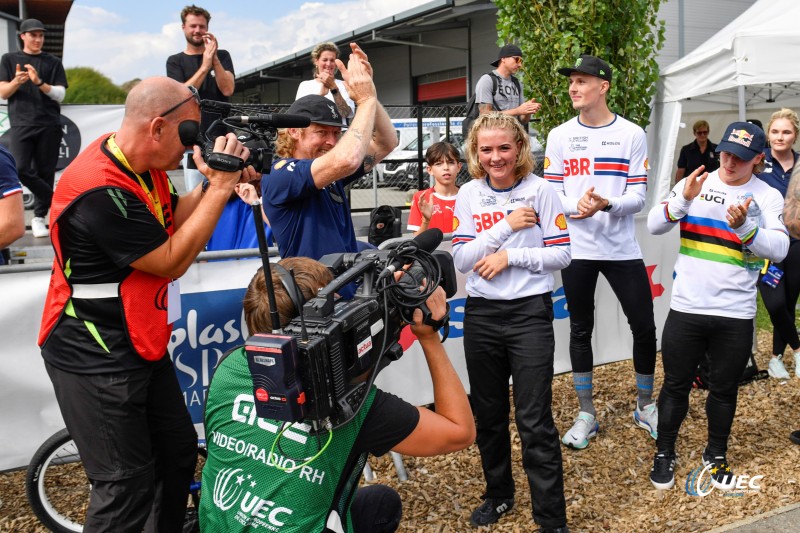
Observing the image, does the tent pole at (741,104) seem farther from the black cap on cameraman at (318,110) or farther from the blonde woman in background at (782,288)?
the black cap on cameraman at (318,110)

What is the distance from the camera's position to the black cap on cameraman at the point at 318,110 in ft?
10.4

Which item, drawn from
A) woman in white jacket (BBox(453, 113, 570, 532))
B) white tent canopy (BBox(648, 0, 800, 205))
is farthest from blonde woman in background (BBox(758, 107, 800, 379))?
woman in white jacket (BBox(453, 113, 570, 532))

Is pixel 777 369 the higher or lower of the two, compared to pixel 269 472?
lower

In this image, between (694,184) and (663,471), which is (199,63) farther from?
(663,471)

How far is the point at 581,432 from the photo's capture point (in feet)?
14.7

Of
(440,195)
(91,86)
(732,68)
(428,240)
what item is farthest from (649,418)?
(91,86)

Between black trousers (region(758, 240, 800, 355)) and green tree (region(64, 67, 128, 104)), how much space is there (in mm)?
29283

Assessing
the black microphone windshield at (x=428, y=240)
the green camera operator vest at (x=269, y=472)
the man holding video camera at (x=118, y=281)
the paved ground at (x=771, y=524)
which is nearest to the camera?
the green camera operator vest at (x=269, y=472)

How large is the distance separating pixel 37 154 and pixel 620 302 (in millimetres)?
6185

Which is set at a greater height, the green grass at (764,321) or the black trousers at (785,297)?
the black trousers at (785,297)

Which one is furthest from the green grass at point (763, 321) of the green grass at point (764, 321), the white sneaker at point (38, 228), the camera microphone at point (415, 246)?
the white sneaker at point (38, 228)

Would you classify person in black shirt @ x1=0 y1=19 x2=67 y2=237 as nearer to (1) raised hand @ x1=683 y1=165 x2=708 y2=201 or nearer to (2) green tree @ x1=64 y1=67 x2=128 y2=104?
(1) raised hand @ x1=683 y1=165 x2=708 y2=201

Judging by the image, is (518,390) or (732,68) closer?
(518,390)

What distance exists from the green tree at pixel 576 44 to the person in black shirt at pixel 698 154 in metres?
4.98
